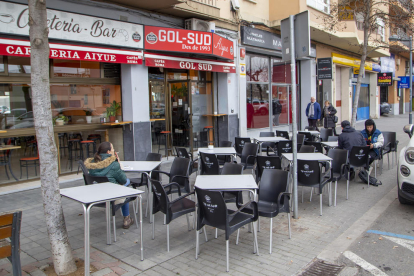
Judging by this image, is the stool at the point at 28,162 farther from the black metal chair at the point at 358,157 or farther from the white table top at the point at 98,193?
the black metal chair at the point at 358,157

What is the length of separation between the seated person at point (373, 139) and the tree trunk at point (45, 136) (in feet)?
21.9

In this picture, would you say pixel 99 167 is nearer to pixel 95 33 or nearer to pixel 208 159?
pixel 208 159

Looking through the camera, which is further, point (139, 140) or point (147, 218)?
point (139, 140)

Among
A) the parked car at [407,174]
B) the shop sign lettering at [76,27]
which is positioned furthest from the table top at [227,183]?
the shop sign lettering at [76,27]

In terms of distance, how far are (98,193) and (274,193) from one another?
7.88 ft

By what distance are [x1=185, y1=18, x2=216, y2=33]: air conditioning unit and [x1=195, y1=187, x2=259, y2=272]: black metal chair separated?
8540mm

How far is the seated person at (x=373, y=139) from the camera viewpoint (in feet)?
26.1

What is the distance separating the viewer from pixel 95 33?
29.5 feet

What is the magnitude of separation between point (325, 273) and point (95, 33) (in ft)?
25.5

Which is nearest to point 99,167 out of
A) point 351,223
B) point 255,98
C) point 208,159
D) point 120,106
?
point 208,159

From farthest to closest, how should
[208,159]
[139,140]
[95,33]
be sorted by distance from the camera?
[139,140], [95,33], [208,159]

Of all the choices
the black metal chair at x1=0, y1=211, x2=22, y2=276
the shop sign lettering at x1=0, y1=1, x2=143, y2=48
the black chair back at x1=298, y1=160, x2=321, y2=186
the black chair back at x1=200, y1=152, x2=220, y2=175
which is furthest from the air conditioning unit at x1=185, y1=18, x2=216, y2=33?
the black metal chair at x1=0, y1=211, x2=22, y2=276

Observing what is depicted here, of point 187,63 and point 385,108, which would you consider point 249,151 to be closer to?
point 187,63

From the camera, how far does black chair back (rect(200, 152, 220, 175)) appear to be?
21.8 ft
